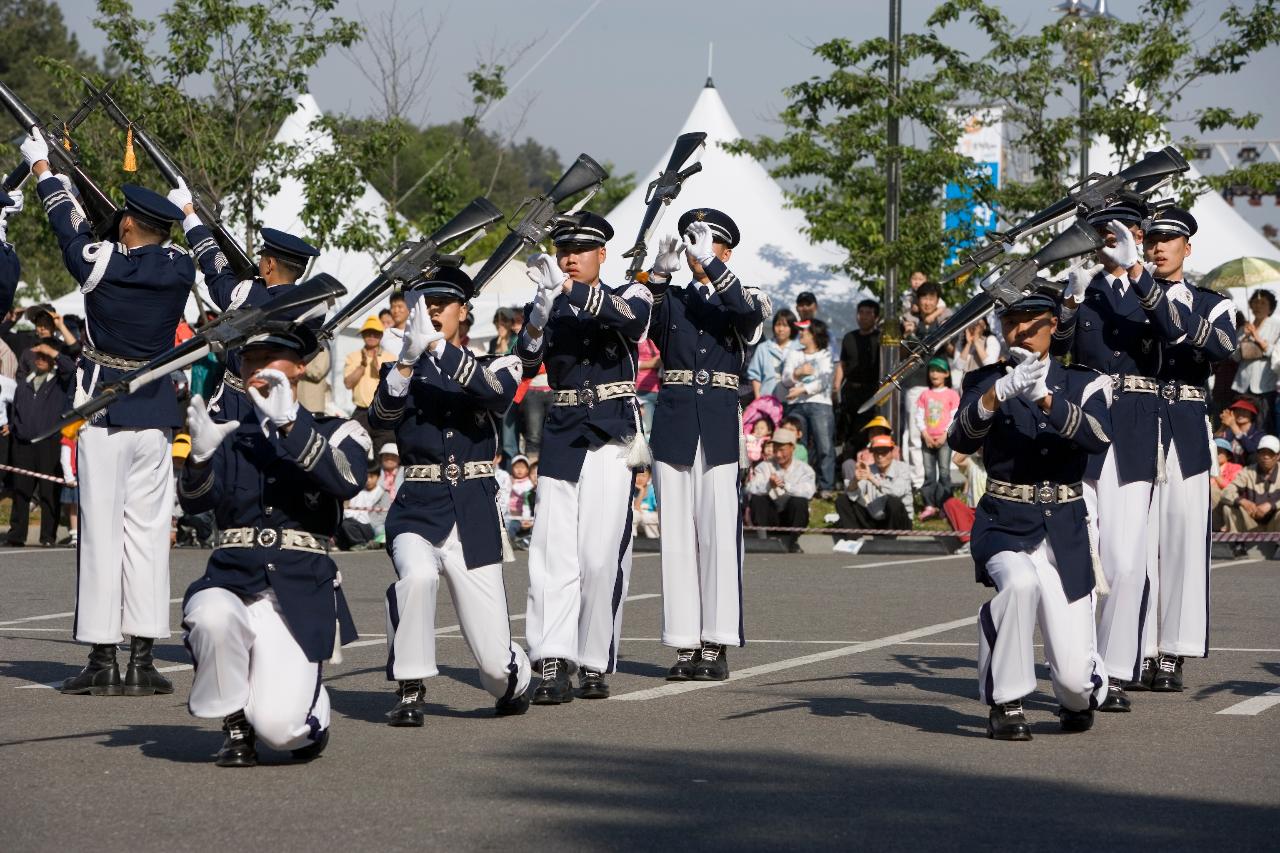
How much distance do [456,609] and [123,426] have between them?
2.44 m

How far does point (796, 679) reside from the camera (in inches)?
428

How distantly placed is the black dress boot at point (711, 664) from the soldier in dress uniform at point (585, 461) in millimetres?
624

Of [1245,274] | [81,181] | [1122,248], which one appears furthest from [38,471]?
[1245,274]

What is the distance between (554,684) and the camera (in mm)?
10125

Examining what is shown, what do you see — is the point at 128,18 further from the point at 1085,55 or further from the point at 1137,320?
the point at 1137,320

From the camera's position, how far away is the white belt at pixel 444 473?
9.59 meters

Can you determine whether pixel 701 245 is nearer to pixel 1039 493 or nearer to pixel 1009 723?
pixel 1039 493

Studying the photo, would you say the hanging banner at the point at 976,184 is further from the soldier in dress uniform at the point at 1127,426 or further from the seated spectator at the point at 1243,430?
the soldier in dress uniform at the point at 1127,426

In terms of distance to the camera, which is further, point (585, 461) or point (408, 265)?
point (585, 461)

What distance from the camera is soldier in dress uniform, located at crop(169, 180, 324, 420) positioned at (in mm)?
9016

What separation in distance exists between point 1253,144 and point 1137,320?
2657cm

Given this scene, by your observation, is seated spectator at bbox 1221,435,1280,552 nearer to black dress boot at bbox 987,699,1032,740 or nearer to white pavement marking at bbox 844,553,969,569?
white pavement marking at bbox 844,553,969,569

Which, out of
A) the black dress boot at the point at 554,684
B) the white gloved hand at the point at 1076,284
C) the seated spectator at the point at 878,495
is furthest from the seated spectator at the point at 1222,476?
the black dress boot at the point at 554,684

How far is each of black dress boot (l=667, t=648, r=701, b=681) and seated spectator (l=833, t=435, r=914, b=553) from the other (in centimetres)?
915
